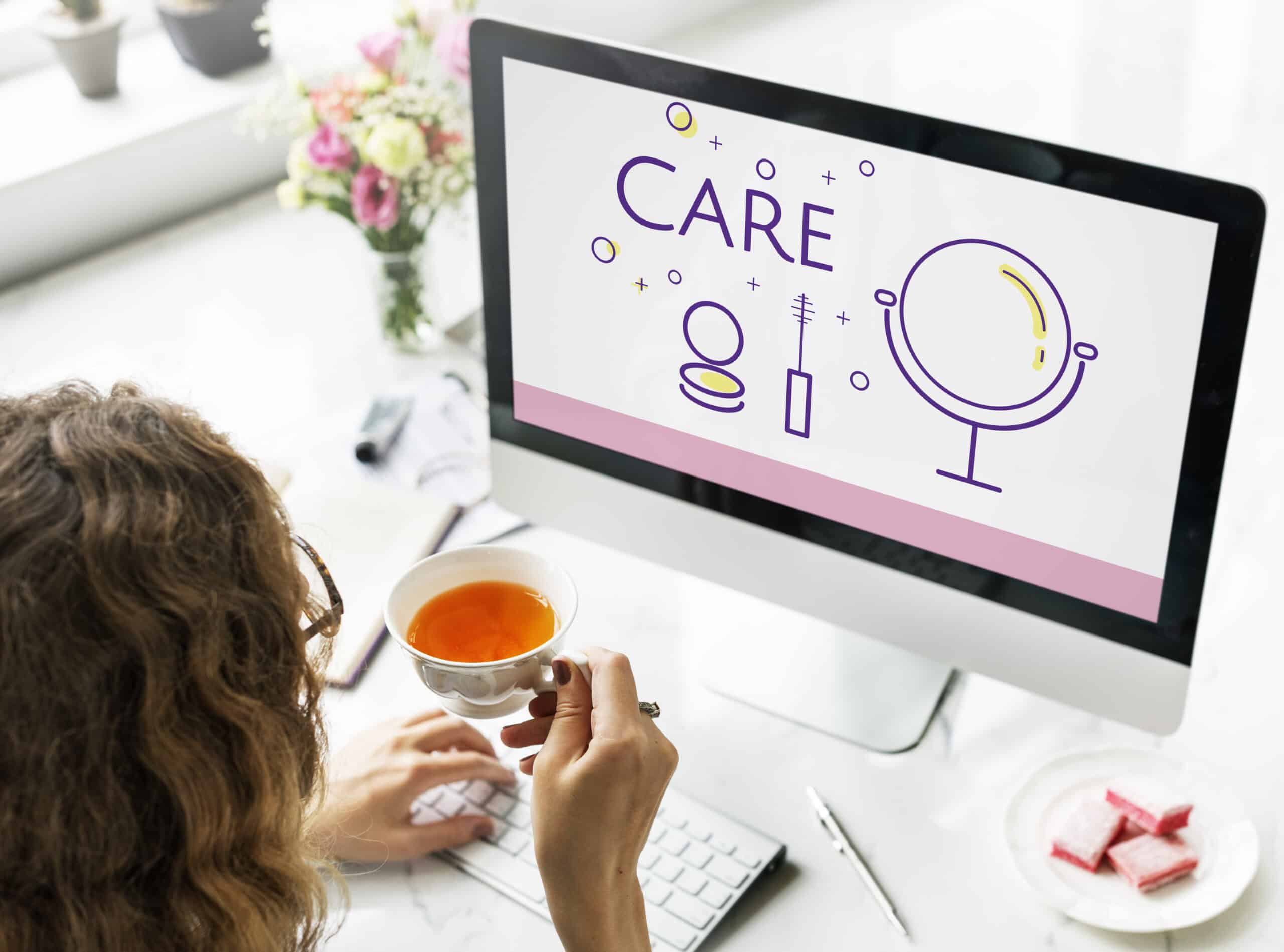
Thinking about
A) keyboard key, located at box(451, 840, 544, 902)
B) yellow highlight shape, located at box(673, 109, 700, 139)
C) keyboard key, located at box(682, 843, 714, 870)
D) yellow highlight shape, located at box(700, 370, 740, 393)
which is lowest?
keyboard key, located at box(451, 840, 544, 902)

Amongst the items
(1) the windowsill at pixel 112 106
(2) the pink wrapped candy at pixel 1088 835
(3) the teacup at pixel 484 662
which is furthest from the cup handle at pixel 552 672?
(1) the windowsill at pixel 112 106

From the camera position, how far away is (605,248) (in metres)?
0.93

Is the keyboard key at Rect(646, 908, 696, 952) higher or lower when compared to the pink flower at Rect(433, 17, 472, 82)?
lower

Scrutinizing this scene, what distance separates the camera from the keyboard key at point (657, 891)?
36.3 inches

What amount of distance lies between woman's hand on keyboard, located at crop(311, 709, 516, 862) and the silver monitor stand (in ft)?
0.70

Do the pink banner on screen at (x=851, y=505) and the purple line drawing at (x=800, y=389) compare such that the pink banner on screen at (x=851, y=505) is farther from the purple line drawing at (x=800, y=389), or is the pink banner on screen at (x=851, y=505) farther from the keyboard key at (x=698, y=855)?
the keyboard key at (x=698, y=855)

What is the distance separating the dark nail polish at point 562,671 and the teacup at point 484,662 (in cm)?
1

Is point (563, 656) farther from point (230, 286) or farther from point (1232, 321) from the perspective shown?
point (230, 286)

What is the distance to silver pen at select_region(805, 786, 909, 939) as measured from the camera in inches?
35.8

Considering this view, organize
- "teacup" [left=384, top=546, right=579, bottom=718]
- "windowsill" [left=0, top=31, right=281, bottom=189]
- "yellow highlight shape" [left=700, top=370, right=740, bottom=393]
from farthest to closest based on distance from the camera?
"windowsill" [left=0, top=31, right=281, bottom=189] → "yellow highlight shape" [left=700, top=370, right=740, bottom=393] → "teacup" [left=384, top=546, right=579, bottom=718]

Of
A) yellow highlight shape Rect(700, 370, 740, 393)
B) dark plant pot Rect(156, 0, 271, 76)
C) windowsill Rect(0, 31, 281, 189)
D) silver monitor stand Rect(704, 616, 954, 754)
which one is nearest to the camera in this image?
yellow highlight shape Rect(700, 370, 740, 393)

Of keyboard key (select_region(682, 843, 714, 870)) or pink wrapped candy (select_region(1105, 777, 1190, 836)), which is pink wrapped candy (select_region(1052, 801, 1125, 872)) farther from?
keyboard key (select_region(682, 843, 714, 870))

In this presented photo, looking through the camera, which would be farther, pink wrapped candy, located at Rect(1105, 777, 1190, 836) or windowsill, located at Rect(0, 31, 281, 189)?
windowsill, located at Rect(0, 31, 281, 189)

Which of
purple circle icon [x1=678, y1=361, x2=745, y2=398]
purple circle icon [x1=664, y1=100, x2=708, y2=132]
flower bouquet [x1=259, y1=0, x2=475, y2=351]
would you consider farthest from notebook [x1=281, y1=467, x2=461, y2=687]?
purple circle icon [x1=664, y1=100, x2=708, y2=132]
